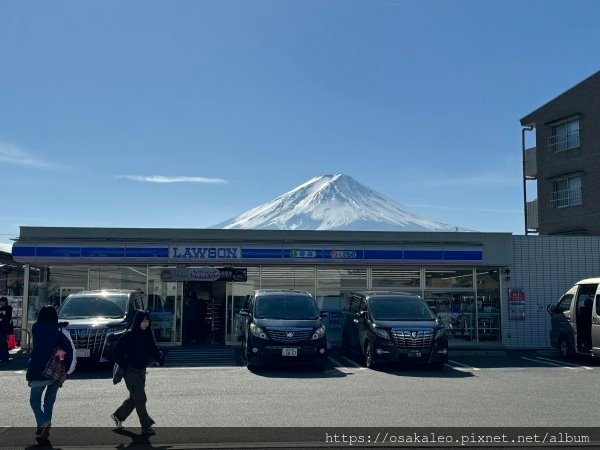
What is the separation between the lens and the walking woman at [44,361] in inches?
294

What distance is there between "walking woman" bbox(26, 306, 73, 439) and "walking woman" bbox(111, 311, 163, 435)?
64 centimetres

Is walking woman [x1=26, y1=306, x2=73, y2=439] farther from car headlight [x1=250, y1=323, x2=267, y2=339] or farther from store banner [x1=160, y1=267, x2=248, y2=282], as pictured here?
store banner [x1=160, y1=267, x2=248, y2=282]

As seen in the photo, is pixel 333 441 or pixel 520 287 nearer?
pixel 333 441

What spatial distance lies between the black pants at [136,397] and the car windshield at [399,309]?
8.70m

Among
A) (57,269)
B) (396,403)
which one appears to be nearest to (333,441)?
(396,403)

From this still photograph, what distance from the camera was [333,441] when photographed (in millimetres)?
7500

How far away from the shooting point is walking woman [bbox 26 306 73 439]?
7.48 meters

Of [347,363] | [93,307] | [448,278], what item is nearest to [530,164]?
[448,278]

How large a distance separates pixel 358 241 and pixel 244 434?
44.2ft

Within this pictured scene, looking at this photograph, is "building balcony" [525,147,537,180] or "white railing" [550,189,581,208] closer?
"white railing" [550,189,581,208]

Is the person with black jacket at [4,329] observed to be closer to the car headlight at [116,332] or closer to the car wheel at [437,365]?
the car headlight at [116,332]

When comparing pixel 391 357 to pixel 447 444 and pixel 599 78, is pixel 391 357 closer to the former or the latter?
pixel 447 444

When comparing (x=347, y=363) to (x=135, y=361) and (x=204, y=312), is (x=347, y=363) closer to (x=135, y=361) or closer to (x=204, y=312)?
(x=204, y=312)

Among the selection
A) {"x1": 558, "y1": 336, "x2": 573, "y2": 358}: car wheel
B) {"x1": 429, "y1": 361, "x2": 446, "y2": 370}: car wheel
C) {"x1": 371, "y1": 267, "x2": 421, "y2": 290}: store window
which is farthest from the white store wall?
{"x1": 429, "y1": 361, "x2": 446, "y2": 370}: car wheel
